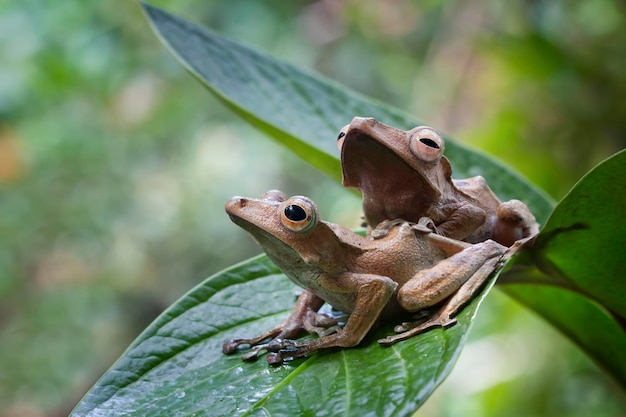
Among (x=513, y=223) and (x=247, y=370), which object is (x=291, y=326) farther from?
(x=513, y=223)

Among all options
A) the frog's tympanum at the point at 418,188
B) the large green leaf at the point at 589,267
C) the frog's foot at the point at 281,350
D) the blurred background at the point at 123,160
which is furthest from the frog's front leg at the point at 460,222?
the blurred background at the point at 123,160

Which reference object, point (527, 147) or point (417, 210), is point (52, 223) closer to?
point (527, 147)

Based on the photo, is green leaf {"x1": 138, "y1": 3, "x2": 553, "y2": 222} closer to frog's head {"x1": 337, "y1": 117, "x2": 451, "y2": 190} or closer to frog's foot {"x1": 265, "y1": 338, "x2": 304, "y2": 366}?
frog's head {"x1": 337, "y1": 117, "x2": 451, "y2": 190}

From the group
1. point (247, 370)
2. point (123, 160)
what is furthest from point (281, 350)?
point (123, 160)

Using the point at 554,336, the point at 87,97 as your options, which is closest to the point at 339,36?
the point at 87,97

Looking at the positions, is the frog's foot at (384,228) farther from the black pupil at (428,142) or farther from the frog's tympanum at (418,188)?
the black pupil at (428,142)

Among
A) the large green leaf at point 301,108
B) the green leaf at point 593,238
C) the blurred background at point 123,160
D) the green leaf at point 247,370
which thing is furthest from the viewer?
the blurred background at point 123,160
